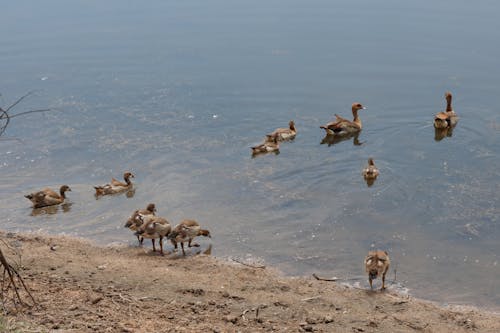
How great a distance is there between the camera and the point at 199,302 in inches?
373

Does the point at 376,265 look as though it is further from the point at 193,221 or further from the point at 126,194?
the point at 126,194

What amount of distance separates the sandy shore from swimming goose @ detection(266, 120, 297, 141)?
650 centimetres

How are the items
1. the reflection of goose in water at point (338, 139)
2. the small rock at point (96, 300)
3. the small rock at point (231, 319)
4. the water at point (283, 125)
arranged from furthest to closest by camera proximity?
the reflection of goose in water at point (338, 139)
the water at point (283, 125)
the small rock at point (96, 300)
the small rock at point (231, 319)

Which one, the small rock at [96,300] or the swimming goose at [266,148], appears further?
the swimming goose at [266,148]

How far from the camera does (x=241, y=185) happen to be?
15.1 metres

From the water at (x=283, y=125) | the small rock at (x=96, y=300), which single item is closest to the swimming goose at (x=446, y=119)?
the water at (x=283, y=125)

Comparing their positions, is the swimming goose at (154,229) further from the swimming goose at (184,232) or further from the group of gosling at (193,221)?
the swimming goose at (184,232)

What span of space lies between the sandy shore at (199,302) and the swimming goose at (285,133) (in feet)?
21.3

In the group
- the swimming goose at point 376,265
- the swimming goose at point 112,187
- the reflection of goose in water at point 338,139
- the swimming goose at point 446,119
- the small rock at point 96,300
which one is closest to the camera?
the small rock at point 96,300

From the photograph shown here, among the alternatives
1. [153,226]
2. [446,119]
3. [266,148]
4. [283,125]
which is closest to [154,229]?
[153,226]

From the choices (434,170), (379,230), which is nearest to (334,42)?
(434,170)

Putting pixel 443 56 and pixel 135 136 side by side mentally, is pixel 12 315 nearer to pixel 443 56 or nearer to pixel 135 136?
pixel 135 136

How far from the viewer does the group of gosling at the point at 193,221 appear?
10.3 m

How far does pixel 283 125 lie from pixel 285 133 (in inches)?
59.0
